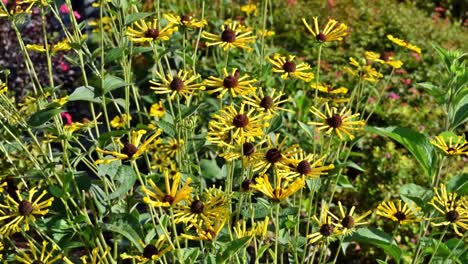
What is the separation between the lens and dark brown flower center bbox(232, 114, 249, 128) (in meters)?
1.47

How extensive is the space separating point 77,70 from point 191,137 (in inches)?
103

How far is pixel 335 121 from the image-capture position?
1.57 m

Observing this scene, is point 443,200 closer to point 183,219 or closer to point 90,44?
point 183,219

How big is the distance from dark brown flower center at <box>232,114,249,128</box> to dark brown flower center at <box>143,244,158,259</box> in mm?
342

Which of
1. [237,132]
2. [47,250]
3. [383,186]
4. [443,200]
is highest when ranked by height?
[237,132]

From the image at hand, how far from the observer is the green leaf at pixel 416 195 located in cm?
159

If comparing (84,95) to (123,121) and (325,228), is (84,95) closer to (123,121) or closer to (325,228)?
(123,121)

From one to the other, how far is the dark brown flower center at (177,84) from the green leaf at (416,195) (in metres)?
0.64

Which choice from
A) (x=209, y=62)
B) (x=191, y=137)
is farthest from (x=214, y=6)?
(x=191, y=137)

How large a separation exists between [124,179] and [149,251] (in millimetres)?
187

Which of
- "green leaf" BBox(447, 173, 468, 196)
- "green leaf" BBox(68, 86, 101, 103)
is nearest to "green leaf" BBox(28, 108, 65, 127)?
"green leaf" BBox(68, 86, 101, 103)

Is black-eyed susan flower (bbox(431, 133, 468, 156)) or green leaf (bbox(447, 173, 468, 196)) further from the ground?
black-eyed susan flower (bbox(431, 133, 468, 156))

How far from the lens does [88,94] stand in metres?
1.59

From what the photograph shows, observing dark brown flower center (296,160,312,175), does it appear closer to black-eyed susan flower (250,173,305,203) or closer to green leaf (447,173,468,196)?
black-eyed susan flower (250,173,305,203)
